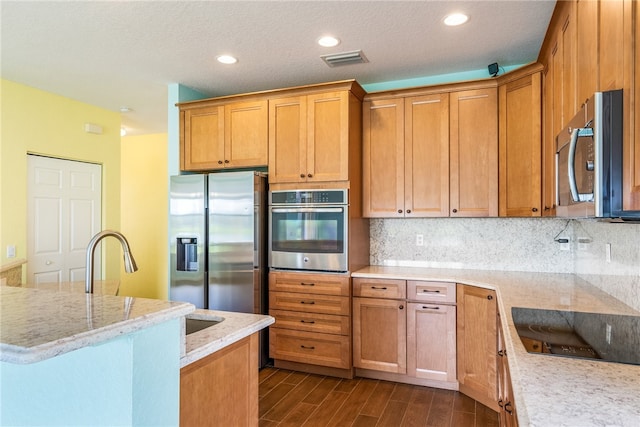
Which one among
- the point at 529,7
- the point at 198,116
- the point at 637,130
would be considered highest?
the point at 529,7

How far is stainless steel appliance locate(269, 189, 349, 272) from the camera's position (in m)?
3.26

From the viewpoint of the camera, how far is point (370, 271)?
3342 millimetres

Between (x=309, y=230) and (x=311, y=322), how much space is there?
0.78 m

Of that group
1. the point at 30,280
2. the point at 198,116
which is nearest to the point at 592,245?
the point at 198,116

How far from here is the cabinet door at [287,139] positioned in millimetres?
3432

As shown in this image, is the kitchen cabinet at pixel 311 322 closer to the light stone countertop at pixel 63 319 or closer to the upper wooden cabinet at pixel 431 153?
the upper wooden cabinet at pixel 431 153

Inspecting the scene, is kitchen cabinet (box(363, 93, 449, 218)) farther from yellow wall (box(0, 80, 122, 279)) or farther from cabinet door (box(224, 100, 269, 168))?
yellow wall (box(0, 80, 122, 279))

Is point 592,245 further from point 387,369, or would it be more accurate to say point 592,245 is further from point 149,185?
point 149,185

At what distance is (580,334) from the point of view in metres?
1.48

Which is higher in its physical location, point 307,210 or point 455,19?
point 455,19

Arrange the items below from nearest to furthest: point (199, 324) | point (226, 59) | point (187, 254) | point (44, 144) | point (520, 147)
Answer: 1. point (199, 324)
2. point (520, 147)
3. point (226, 59)
4. point (187, 254)
5. point (44, 144)

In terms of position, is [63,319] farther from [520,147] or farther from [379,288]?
[520,147]

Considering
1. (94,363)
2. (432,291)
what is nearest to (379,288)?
(432,291)

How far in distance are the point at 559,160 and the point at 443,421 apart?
1.79 metres
